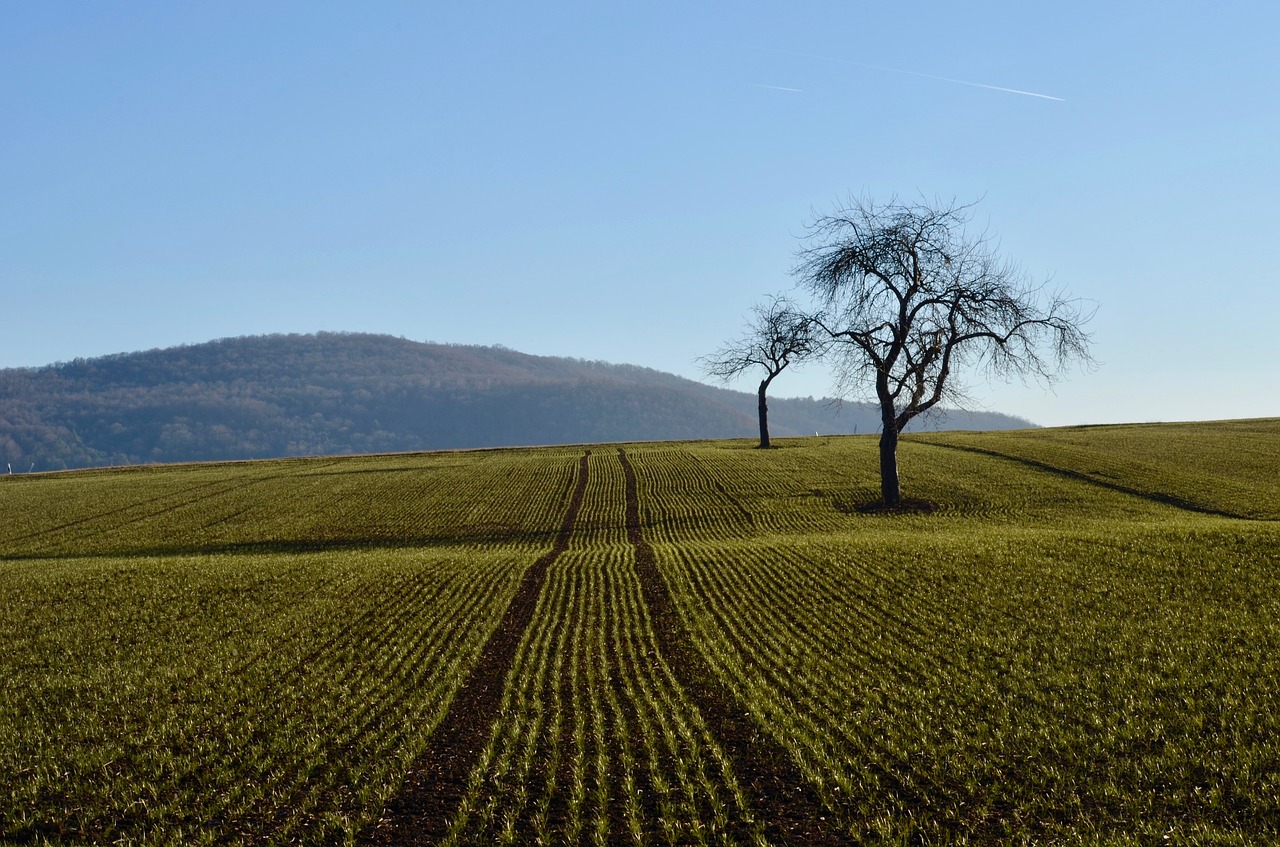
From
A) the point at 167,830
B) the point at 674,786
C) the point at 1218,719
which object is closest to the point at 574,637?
the point at 674,786

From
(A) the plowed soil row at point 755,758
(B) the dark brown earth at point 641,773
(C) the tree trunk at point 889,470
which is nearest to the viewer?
(A) the plowed soil row at point 755,758

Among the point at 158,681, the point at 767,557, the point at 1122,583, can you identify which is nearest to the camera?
the point at 158,681

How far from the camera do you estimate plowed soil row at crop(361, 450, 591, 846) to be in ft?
32.5

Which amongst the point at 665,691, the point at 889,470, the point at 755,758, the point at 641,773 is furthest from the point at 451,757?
the point at 889,470

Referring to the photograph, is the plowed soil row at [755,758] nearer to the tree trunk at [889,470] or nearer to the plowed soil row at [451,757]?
the plowed soil row at [451,757]

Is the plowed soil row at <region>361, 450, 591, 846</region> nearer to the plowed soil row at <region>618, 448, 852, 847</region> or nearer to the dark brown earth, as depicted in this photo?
the dark brown earth

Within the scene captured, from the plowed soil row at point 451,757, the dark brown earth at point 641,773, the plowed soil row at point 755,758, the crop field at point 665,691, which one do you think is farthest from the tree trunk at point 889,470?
the plowed soil row at point 451,757

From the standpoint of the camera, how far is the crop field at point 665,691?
9961mm

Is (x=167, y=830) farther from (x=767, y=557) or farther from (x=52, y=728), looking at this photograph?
(x=767, y=557)

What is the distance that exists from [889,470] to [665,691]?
97.4ft

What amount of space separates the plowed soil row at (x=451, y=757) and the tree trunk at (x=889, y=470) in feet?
86.5

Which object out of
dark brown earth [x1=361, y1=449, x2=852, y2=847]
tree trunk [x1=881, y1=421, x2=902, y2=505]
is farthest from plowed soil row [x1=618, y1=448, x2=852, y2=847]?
tree trunk [x1=881, y1=421, x2=902, y2=505]

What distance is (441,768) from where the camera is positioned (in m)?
11.5

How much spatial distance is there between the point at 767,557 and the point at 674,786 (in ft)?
53.2
